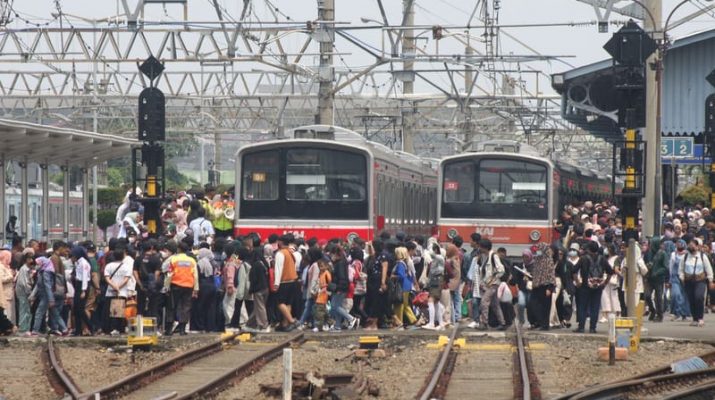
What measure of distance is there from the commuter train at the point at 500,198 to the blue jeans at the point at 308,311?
26.4 feet

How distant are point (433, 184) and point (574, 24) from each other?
842 centimetres

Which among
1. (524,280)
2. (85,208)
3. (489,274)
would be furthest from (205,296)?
(85,208)

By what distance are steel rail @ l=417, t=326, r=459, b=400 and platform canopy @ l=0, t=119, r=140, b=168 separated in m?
8.04

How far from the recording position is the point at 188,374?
1672cm

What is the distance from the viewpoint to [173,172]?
89.0 metres

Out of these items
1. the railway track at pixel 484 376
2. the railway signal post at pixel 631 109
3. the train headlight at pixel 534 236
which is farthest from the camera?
the train headlight at pixel 534 236

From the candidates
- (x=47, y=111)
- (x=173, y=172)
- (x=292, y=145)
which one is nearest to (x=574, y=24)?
(x=292, y=145)

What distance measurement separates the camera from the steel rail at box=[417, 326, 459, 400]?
14445 mm

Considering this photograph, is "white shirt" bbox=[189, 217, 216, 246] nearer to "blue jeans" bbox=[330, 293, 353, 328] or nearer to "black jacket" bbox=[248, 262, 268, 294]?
"black jacket" bbox=[248, 262, 268, 294]

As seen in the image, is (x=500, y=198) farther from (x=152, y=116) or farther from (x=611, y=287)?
(x=152, y=116)

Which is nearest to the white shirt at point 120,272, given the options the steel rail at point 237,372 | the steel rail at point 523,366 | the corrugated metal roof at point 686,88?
the steel rail at point 237,372

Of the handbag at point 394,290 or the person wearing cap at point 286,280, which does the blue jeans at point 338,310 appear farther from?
the handbag at point 394,290

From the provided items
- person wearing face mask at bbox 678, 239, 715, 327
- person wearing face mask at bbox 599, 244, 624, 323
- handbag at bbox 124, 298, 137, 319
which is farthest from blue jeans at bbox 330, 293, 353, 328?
person wearing face mask at bbox 678, 239, 715, 327

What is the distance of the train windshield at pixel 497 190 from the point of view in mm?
30906
